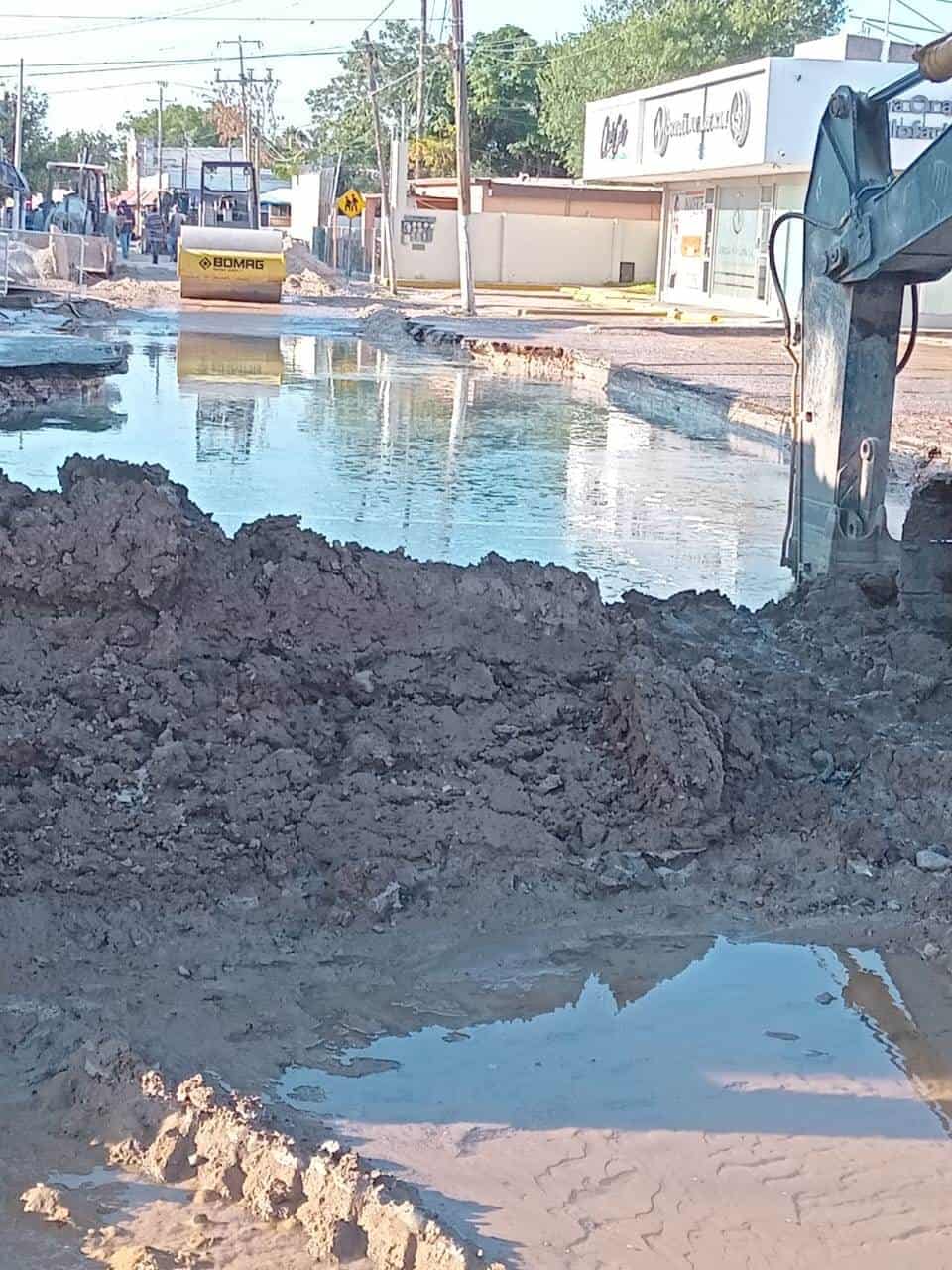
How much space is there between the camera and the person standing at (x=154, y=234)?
5695 cm

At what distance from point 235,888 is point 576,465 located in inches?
384

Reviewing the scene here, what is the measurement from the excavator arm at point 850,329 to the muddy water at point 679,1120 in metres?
4.06

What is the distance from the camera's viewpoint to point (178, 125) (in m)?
127

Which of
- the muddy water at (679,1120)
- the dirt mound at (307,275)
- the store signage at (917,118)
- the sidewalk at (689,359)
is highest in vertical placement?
the store signage at (917,118)

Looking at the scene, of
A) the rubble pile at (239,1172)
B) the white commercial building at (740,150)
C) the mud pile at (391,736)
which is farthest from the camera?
the white commercial building at (740,150)

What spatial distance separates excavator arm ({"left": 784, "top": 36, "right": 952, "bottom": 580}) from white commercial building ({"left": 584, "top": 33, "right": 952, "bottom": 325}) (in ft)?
60.7

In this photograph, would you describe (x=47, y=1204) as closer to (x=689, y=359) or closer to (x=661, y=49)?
(x=689, y=359)

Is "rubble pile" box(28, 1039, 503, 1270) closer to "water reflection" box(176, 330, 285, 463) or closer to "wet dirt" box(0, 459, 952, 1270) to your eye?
"wet dirt" box(0, 459, 952, 1270)

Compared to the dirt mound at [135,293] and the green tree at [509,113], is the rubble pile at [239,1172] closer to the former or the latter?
the dirt mound at [135,293]

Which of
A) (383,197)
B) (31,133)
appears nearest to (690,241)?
(383,197)

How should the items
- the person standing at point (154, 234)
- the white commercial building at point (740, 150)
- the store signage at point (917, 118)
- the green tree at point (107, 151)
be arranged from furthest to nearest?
the green tree at point (107, 151), the person standing at point (154, 234), the white commercial building at point (740, 150), the store signage at point (917, 118)

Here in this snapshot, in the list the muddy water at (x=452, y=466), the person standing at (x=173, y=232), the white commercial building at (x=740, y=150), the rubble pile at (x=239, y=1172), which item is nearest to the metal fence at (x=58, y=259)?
the white commercial building at (x=740, y=150)

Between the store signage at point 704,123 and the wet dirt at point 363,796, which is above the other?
the store signage at point 704,123

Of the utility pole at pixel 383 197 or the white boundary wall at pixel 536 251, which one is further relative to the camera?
the white boundary wall at pixel 536 251
